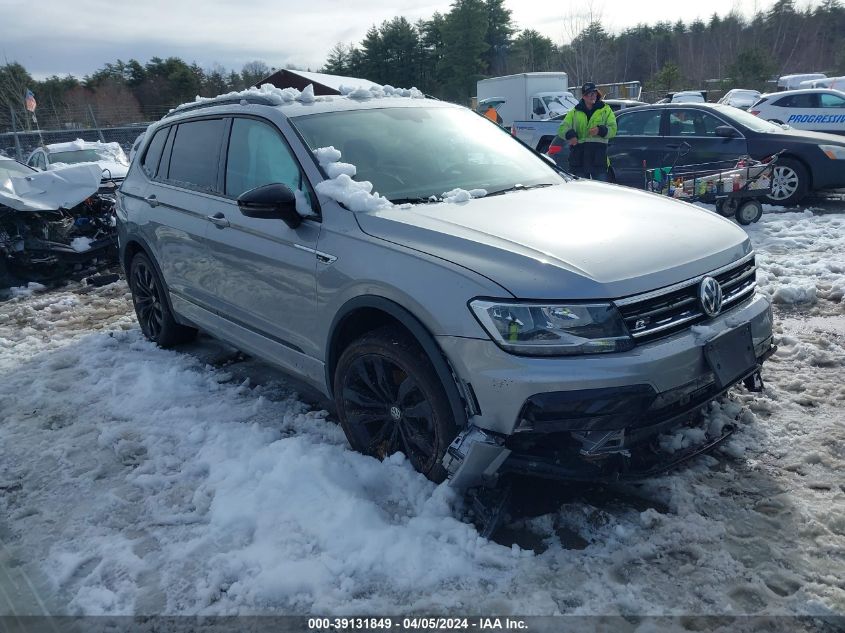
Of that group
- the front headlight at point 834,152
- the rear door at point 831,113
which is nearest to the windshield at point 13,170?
the front headlight at point 834,152

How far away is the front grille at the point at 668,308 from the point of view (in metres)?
2.60

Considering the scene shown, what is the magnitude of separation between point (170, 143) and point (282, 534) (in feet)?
11.2

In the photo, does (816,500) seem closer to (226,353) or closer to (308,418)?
(308,418)

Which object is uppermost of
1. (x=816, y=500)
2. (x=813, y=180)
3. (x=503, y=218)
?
(x=503, y=218)

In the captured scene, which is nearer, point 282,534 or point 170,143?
point 282,534

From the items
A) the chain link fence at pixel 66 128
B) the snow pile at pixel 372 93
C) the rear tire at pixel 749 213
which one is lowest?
the rear tire at pixel 749 213

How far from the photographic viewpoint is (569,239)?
2.87 m

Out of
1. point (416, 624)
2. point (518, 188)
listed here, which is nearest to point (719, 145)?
point (518, 188)

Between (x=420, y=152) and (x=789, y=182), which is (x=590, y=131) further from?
(x=420, y=152)

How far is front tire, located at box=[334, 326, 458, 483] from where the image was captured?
9.34ft

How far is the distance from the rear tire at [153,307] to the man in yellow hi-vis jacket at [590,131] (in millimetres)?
5836

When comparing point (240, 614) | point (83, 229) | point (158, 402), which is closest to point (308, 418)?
point (158, 402)

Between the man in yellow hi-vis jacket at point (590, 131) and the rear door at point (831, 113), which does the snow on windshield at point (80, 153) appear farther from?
the rear door at point (831, 113)

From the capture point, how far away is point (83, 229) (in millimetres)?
8773
